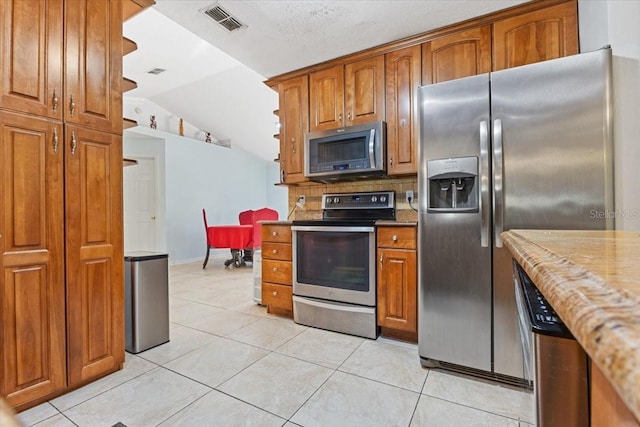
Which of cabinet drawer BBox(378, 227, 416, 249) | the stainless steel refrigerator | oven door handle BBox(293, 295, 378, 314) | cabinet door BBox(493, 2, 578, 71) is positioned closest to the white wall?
the stainless steel refrigerator

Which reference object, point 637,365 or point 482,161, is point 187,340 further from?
point 637,365

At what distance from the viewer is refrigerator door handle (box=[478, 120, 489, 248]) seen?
5.60 feet

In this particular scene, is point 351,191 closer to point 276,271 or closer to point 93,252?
point 276,271

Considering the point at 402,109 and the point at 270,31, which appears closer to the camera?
the point at 270,31

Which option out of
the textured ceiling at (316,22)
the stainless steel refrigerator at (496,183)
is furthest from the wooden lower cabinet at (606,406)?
the textured ceiling at (316,22)

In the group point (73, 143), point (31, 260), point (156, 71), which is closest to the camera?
point (31, 260)

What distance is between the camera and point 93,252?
169cm

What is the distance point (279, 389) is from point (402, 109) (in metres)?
2.16

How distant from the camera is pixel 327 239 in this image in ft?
8.20

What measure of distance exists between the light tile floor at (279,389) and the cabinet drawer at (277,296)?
0.32 meters

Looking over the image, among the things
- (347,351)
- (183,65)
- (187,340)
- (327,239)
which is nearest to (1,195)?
(187,340)

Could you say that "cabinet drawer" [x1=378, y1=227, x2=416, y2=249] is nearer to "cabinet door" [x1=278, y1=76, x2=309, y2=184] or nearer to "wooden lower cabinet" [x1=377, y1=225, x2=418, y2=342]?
"wooden lower cabinet" [x1=377, y1=225, x2=418, y2=342]

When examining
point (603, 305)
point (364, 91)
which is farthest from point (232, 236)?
point (603, 305)

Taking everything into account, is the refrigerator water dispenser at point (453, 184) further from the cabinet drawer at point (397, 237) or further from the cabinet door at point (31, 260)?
the cabinet door at point (31, 260)
